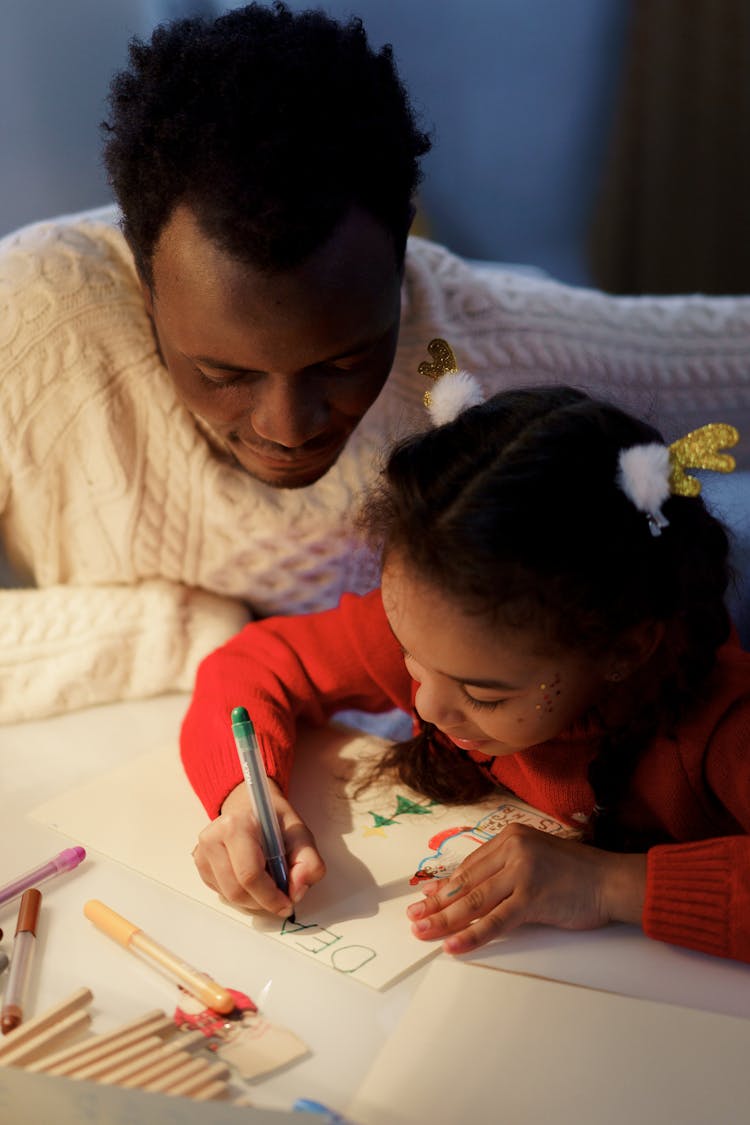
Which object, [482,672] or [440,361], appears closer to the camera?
[482,672]

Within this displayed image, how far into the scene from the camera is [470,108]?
5.65ft

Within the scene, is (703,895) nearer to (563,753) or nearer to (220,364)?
(563,753)

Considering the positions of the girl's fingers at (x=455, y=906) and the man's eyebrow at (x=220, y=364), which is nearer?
the girl's fingers at (x=455, y=906)

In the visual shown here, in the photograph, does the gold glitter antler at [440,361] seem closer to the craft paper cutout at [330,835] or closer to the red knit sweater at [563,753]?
the red knit sweater at [563,753]

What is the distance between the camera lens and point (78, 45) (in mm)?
1342

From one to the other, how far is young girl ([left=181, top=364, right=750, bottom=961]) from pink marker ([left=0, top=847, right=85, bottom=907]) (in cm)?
9

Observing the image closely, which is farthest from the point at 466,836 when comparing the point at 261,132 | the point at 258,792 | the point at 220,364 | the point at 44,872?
the point at 261,132

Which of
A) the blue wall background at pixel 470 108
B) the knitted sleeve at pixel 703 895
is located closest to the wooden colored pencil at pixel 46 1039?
the knitted sleeve at pixel 703 895

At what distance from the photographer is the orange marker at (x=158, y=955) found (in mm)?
647

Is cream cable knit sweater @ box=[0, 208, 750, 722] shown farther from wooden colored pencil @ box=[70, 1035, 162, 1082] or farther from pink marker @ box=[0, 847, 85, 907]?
wooden colored pencil @ box=[70, 1035, 162, 1082]

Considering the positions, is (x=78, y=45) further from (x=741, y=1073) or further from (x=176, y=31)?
(x=741, y=1073)

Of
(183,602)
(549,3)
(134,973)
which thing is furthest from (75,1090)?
(549,3)

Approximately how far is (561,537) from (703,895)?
0.24m

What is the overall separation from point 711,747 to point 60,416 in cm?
69
